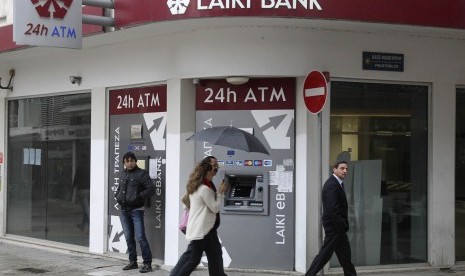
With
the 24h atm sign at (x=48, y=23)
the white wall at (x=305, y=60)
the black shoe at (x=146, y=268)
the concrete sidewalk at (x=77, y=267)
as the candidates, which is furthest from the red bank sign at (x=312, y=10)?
the concrete sidewalk at (x=77, y=267)

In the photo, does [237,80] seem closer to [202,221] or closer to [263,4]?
[263,4]

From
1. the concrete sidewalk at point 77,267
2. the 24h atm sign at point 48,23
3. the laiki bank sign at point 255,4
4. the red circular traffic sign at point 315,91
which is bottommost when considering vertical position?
the concrete sidewalk at point 77,267

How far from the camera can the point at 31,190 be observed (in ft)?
42.1

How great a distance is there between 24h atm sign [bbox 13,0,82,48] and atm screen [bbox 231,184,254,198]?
303 centimetres

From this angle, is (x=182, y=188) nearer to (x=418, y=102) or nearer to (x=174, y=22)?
(x=174, y=22)

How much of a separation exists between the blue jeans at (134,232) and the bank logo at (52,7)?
304 cm

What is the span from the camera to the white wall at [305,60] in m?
9.19

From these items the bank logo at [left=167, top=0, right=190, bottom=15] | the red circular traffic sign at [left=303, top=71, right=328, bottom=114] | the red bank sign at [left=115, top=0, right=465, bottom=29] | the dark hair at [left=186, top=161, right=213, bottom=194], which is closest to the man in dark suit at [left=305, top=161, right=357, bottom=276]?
the red circular traffic sign at [left=303, top=71, right=328, bottom=114]

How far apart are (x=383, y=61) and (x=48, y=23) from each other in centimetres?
479

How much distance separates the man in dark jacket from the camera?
9.59m

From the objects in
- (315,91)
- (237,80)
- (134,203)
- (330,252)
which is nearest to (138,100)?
(134,203)

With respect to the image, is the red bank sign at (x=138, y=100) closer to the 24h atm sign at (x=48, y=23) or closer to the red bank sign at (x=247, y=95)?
the red bank sign at (x=247, y=95)

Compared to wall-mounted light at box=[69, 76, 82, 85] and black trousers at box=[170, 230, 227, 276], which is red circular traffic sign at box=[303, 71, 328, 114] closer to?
black trousers at box=[170, 230, 227, 276]

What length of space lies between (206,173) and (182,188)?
224cm
